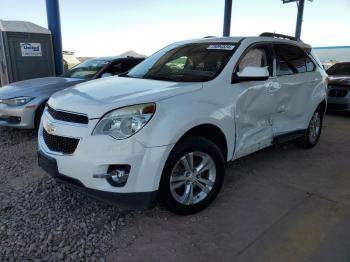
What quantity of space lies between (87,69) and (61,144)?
4.01 meters

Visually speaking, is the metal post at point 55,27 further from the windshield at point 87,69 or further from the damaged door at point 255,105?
the damaged door at point 255,105

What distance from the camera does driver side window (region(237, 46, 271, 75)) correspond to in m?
3.69

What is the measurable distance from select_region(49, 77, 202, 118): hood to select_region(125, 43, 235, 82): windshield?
0.30 meters

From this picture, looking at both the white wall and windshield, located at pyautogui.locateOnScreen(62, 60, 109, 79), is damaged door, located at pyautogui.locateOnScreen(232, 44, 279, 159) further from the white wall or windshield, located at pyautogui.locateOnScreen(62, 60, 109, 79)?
the white wall

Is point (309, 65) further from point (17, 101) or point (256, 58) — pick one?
point (17, 101)

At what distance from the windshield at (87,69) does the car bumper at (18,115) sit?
1.47 meters

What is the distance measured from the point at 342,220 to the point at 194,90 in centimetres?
188

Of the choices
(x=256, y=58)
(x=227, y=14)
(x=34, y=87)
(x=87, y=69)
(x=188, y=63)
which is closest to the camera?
(x=188, y=63)

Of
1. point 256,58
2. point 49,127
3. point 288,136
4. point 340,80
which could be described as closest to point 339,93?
point 340,80

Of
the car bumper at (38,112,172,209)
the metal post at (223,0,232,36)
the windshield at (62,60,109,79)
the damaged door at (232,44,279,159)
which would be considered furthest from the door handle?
the metal post at (223,0,232,36)

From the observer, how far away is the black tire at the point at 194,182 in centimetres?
283

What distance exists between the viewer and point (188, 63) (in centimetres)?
384

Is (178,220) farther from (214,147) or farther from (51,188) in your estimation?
(51,188)

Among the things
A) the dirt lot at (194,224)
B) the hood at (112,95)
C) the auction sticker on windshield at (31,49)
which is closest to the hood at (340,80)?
the dirt lot at (194,224)
